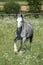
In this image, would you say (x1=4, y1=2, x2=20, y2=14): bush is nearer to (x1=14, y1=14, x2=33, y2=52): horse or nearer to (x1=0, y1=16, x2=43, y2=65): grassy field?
(x1=0, y1=16, x2=43, y2=65): grassy field

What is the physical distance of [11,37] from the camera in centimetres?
1051

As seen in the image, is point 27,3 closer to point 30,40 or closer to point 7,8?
point 7,8

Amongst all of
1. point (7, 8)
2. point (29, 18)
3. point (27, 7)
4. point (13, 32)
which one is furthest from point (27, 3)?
point (13, 32)

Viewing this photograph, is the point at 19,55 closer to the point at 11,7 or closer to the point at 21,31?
the point at 21,31

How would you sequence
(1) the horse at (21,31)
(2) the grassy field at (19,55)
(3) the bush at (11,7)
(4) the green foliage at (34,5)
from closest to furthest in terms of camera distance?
(2) the grassy field at (19,55) < (1) the horse at (21,31) < (3) the bush at (11,7) < (4) the green foliage at (34,5)

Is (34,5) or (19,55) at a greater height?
(19,55)

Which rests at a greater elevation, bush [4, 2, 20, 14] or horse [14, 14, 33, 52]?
horse [14, 14, 33, 52]

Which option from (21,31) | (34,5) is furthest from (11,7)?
(21,31)

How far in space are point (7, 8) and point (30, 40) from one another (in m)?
8.30

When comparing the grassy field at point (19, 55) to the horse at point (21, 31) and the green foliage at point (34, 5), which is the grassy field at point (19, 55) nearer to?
the horse at point (21, 31)

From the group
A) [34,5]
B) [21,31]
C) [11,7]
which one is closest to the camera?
[21,31]

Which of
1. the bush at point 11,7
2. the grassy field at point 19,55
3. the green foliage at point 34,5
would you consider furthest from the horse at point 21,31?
the green foliage at point 34,5

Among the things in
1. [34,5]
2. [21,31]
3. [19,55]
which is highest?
[21,31]

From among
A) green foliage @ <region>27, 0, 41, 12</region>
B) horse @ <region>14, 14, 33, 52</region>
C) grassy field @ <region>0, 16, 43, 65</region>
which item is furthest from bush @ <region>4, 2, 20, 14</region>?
horse @ <region>14, 14, 33, 52</region>
